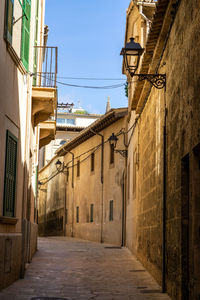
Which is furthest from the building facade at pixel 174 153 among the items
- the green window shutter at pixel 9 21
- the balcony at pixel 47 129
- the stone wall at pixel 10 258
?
the balcony at pixel 47 129

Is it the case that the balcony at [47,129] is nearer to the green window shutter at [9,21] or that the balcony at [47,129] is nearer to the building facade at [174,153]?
the building facade at [174,153]

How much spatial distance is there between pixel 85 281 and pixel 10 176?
269 cm

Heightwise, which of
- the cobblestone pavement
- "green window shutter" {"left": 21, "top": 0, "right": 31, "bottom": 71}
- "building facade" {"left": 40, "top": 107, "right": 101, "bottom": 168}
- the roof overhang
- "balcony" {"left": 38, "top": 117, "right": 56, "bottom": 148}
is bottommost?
the cobblestone pavement

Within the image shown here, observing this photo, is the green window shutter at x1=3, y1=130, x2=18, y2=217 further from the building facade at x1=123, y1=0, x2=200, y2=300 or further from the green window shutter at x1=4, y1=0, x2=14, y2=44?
the building facade at x1=123, y1=0, x2=200, y2=300

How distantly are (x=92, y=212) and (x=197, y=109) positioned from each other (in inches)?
904

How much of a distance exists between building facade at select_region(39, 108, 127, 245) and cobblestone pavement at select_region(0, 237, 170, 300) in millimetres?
8714

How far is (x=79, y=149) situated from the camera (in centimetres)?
3259

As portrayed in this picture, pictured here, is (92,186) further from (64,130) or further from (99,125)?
(64,130)

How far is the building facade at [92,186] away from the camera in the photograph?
23922 mm

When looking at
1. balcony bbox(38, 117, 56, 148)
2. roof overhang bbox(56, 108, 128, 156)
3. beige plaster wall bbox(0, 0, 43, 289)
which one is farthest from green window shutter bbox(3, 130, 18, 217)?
roof overhang bbox(56, 108, 128, 156)

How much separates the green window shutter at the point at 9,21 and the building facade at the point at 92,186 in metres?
14.1

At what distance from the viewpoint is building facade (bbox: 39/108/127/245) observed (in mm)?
23922

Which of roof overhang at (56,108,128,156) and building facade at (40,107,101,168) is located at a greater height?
building facade at (40,107,101,168)

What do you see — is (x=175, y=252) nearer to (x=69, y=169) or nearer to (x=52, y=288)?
(x=52, y=288)
